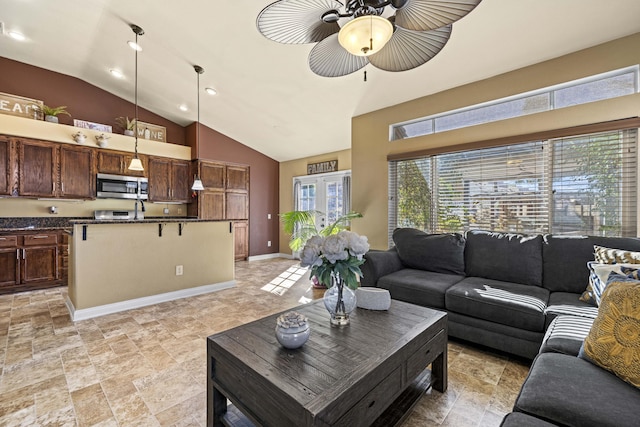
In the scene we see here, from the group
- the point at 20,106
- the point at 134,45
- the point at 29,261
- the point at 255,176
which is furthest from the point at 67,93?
the point at 255,176

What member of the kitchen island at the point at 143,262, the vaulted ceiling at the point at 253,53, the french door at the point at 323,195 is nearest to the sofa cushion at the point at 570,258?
the vaulted ceiling at the point at 253,53

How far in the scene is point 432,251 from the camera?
3.01 metres

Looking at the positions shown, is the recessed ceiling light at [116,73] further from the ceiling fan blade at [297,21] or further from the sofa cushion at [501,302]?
the sofa cushion at [501,302]

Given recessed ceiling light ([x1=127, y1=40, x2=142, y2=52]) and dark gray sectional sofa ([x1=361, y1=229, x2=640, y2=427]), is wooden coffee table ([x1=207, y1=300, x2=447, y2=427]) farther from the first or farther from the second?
recessed ceiling light ([x1=127, y1=40, x2=142, y2=52])

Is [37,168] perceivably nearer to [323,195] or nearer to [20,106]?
[20,106]

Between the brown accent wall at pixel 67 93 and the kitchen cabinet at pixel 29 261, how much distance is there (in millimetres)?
2079

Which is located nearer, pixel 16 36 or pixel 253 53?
pixel 253 53

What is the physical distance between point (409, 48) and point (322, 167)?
445 cm

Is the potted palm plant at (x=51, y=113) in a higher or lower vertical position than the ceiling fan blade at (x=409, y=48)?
higher

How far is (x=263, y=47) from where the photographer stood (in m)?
3.36

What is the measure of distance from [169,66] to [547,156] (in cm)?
504

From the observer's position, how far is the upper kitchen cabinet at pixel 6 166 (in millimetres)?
4066

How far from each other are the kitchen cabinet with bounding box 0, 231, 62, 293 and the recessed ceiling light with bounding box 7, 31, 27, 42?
8.97ft

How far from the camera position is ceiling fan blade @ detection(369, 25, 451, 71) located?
160 cm
